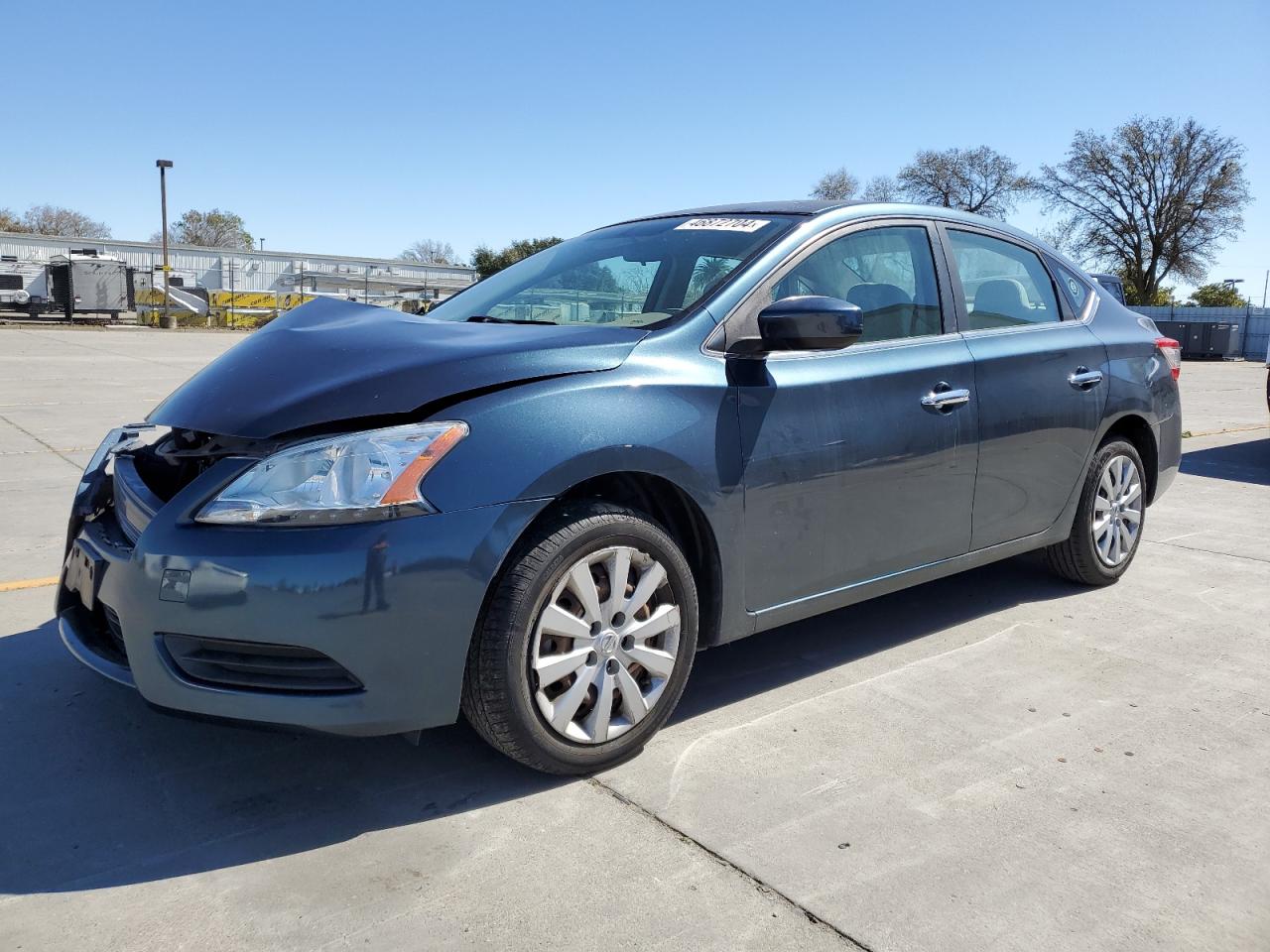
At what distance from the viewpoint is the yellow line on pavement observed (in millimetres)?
4668

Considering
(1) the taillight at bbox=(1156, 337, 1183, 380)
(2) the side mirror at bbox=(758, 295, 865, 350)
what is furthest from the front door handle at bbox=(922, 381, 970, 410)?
(1) the taillight at bbox=(1156, 337, 1183, 380)

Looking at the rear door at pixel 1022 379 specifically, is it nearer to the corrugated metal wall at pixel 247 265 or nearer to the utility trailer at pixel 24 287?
the utility trailer at pixel 24 287

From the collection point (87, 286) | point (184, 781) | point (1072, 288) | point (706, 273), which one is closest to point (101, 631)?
point (184, 781)

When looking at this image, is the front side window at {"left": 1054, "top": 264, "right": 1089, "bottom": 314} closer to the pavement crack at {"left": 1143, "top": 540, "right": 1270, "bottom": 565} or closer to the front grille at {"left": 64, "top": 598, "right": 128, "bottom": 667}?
the pavement crack at {"left": 1143, "top": 540, "right": 1270, "bottom": 565}

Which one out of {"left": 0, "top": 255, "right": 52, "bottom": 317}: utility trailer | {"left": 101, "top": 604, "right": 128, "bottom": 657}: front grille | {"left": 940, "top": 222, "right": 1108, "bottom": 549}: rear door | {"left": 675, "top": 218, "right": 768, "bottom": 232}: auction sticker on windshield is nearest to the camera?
{"left": 101, "top": 604, "right": 128, "bottom": 657}: front grille

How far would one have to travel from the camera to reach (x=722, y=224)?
3.85m

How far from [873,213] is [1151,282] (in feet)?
183

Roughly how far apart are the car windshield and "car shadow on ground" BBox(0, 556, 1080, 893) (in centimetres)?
132

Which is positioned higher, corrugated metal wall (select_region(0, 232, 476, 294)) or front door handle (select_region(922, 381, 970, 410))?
corrugated metal wall (select_region(0, 232, 476, 294))

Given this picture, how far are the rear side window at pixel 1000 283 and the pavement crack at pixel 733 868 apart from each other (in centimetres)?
227

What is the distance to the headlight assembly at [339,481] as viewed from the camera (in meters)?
2.58

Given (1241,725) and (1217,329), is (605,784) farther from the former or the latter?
(1217,329)

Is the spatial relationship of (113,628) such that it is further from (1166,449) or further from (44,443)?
(44,443)

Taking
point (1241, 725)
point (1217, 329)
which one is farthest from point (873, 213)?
point (1217, 329)
